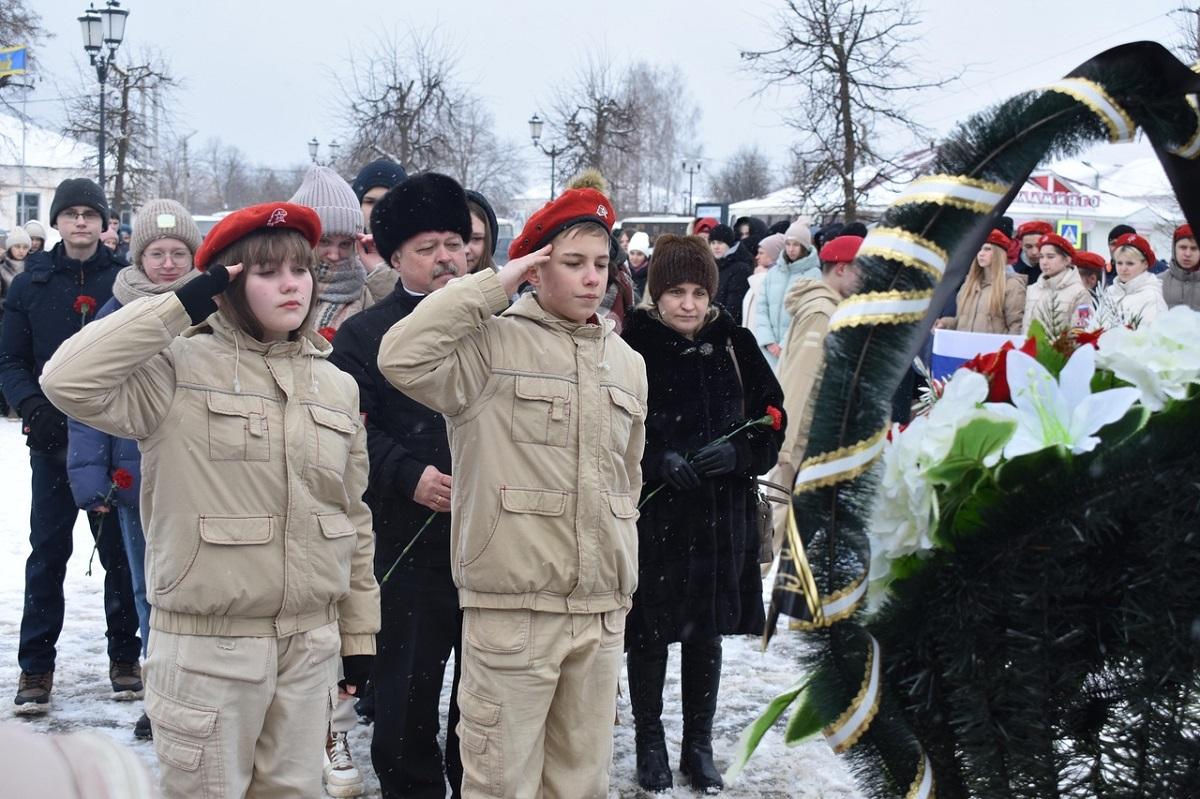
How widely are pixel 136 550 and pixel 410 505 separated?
1.57m

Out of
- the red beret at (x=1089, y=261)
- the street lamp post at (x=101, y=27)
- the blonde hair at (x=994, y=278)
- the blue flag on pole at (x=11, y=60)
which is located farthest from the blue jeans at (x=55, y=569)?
the blue flag on pole at (x=11, y=60)

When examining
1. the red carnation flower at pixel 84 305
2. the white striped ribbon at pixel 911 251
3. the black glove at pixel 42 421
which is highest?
the red carnation flower at pixel 84 305

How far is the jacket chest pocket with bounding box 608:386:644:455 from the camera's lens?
3654 mm

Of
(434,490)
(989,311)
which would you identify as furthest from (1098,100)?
(989,311)

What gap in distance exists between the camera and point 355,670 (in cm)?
356

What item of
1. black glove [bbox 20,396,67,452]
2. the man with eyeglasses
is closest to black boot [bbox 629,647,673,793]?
the man with eyeglasses

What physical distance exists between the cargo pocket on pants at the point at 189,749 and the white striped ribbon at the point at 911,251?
2264 millimetres

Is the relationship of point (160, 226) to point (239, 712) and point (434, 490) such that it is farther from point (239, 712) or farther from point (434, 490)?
point (239, 712)

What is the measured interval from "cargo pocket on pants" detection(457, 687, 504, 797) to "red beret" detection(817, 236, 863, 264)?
386cm

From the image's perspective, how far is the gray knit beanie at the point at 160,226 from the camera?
504 centimetres

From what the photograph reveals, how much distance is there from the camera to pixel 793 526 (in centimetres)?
158

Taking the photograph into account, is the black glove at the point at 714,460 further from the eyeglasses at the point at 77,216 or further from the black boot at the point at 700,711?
the eyeglasses at the point at 77,216

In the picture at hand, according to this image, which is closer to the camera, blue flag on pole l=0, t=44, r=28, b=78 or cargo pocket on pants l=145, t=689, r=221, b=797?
cargo pocket on pants l=145, t=689, r=221, b=797

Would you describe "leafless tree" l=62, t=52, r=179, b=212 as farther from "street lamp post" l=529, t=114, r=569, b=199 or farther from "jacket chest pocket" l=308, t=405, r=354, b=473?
"jacket chest pocket" l=308, t=405, r=354, b=473
